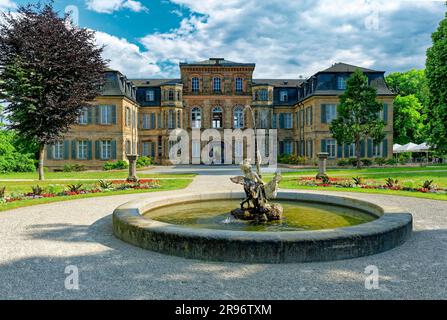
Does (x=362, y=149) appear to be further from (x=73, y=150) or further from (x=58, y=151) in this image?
(x=58, y=151)

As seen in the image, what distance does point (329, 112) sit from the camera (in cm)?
3325

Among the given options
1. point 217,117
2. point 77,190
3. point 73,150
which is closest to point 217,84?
point 217,117

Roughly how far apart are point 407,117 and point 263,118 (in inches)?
731

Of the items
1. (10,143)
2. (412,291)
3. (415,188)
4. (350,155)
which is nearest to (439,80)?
(415,188)

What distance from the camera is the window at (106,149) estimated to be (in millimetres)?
33281

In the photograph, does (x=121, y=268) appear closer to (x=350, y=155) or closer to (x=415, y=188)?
(x=415, y=188)

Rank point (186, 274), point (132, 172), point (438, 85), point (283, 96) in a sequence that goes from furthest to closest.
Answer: point (283, 96), point (132, 172), point (438, 85), point (186, 274)

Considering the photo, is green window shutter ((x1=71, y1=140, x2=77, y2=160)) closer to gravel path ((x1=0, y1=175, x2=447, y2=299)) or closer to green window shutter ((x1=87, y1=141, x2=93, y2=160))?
green window shutter ((x1=87, y1=141, x2=93, y2=160))

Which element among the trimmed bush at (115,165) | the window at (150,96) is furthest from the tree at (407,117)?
the trimmed bush at (115,165)

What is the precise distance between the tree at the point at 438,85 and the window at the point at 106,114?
89.5 ft

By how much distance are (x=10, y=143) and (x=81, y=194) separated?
22.5 m

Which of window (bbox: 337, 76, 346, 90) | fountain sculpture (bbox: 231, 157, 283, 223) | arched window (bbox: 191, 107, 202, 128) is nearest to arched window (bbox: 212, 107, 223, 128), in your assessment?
arched window (bbox: 191, 107, 202, 128)

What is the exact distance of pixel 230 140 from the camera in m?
41.2

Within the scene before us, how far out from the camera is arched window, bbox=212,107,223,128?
135 ft
